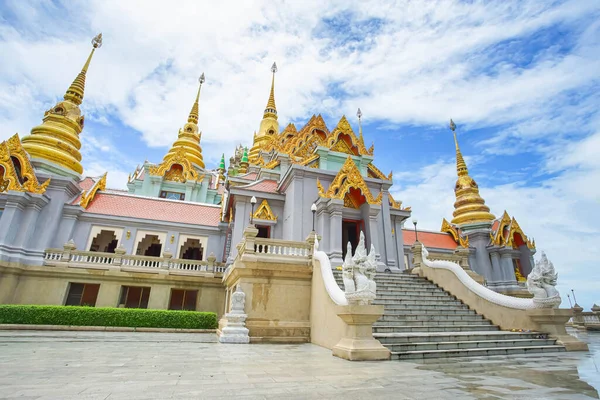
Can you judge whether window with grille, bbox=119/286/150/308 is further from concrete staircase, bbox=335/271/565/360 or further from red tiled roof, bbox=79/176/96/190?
concrete staircase, bbox=335/271/565/360

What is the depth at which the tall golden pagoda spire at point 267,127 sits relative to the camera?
35.1 m

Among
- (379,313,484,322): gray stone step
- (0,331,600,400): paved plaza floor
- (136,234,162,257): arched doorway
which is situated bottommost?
(0,331,600,400): paved plaza floor

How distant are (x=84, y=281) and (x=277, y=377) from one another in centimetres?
1524

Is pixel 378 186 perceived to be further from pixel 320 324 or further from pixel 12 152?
pixel 12 152

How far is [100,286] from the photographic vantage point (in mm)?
16188

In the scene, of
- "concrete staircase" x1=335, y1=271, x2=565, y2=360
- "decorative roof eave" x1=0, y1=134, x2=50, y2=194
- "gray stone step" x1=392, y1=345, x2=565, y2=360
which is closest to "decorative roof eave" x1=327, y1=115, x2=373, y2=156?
"concrete staircase" x1=335, y1=271, x2=565, y2=360

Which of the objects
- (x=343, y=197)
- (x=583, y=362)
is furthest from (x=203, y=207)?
(x=583, y=362)

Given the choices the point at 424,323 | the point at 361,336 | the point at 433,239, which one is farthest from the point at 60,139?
the point at 433,239

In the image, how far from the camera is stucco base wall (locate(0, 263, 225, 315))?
1538 cm

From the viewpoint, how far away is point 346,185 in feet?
56.4

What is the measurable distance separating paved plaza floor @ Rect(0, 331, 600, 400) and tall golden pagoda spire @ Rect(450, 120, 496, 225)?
2411 cm

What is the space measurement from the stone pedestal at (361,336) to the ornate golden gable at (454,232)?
23.0m

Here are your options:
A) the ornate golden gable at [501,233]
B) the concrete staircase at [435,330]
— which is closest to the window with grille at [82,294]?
the concrete staircase at [435,330]

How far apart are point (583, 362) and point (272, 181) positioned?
1650 centimetres
